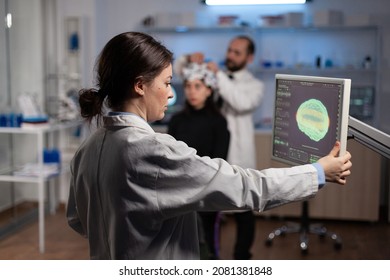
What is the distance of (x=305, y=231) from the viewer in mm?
3582

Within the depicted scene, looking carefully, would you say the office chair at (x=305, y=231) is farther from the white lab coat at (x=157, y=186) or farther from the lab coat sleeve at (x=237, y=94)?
the white lab coat at (x=157, y=186)

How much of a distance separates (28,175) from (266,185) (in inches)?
97.5

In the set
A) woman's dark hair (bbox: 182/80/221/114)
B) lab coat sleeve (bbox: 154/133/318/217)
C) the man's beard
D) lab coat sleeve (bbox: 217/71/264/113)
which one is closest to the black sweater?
woman's dark hair (bbox: 182/80/221/114)

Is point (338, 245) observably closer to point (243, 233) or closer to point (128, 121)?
point (243, 233)

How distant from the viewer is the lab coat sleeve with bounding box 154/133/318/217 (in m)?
1.19

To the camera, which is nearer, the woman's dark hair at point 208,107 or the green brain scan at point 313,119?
the green brain scan at point 313,119

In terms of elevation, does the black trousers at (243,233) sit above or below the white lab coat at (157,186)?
below

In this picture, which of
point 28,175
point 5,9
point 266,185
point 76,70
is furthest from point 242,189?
point 76,70

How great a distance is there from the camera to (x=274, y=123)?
1.57 m

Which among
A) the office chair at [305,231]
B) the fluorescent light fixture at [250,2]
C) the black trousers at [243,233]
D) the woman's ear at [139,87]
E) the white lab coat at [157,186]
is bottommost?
the office chair at [305,231]

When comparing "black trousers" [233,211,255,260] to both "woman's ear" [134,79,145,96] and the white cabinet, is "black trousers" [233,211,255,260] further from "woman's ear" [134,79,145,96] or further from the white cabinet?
"woman's ear" [134,79,145,96]

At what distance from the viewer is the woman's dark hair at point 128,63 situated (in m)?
1.24

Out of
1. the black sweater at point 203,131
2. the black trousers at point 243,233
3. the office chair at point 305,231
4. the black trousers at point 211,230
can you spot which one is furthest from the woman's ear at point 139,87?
the office chair at point 305,231

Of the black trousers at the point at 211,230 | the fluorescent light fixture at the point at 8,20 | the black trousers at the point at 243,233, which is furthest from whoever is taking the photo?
the fluorescent light fixture at the point at 8,20
